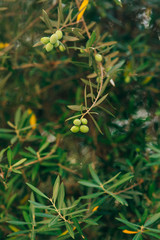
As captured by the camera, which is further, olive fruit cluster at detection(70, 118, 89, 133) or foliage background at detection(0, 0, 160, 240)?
foliage background at detection(0, 0, 160, 240)

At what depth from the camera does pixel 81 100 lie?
0.95 m

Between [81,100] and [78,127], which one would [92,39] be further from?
[81,100]

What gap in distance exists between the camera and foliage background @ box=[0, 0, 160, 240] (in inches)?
34.6

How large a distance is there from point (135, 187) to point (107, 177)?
0.10m

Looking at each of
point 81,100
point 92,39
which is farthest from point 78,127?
point 81,100

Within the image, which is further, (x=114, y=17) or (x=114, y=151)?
(x=114, y=17)

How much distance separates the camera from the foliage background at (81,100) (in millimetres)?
879

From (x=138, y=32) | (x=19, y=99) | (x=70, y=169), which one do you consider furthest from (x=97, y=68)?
(x=138, y=32)

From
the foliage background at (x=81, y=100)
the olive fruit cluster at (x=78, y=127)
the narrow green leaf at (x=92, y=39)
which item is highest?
the narrow green leaf at (x=92, y=39)

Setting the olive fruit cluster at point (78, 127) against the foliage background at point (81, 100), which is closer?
the olive fruit cluster at point (78, 127)

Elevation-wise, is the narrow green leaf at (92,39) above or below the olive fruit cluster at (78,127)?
above

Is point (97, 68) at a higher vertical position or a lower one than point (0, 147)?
higher

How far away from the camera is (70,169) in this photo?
915 mm

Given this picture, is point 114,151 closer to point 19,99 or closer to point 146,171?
point 146,171
